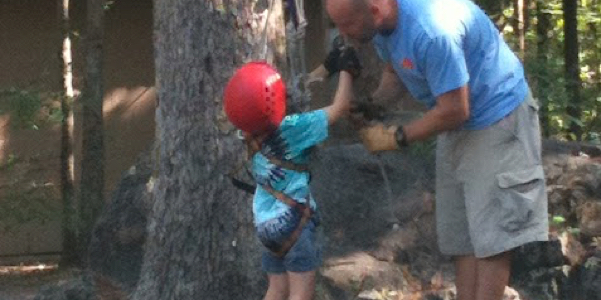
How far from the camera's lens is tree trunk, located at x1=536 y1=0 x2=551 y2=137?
969 centimetres

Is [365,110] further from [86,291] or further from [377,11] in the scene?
[86,291]

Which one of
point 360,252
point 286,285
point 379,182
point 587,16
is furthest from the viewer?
point 587,16

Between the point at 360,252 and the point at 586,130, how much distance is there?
6222 mm

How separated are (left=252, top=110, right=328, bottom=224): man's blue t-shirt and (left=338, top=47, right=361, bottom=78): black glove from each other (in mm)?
203

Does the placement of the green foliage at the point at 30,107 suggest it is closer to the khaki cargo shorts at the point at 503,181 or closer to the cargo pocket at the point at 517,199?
the khaki cargo shorts at the point at 503,181

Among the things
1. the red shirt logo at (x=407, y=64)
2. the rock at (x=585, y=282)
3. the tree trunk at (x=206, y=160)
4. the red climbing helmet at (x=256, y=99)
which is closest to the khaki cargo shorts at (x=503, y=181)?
the red shirt logo at (x=407, y=64)

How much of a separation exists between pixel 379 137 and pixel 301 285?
0.71m

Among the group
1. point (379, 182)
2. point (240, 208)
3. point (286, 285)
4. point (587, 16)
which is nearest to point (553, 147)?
point (379, 182)

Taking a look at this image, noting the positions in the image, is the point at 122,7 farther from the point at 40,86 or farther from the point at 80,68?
the point at 40,86

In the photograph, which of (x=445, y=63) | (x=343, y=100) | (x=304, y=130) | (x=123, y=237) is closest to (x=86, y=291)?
(x=123, y=237)

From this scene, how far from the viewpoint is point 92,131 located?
377 inches

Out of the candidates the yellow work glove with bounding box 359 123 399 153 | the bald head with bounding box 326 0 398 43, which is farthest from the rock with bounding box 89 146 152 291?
the bald head with bounding box 326 0 398 43

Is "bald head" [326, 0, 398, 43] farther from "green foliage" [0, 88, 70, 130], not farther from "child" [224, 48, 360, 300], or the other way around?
"green foliage" [0, 88, 70, 130]

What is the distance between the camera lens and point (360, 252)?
650 cm
